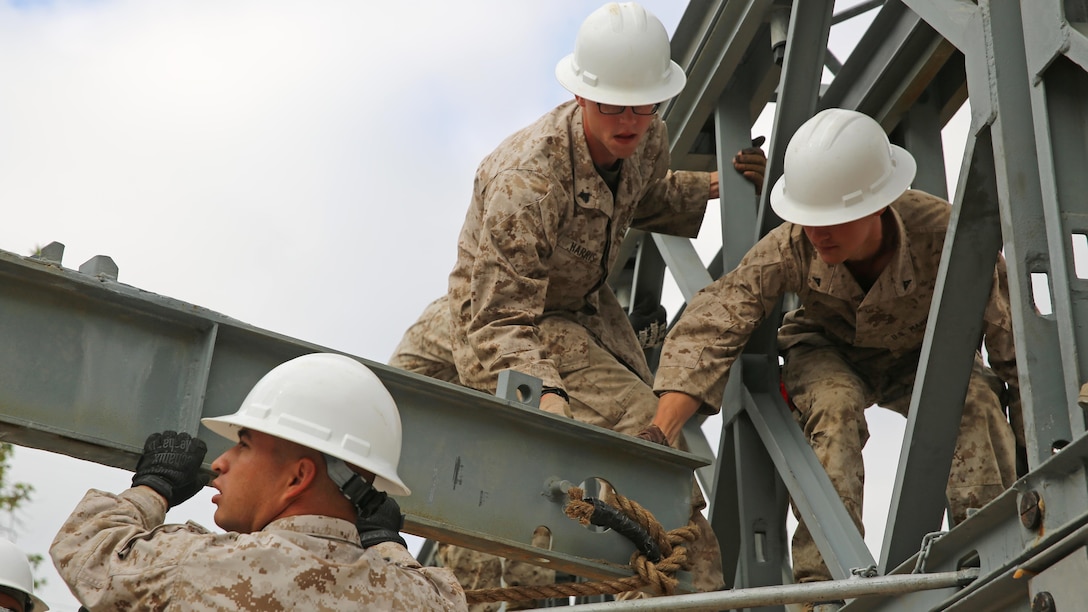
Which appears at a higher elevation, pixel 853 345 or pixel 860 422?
pixel 853 345

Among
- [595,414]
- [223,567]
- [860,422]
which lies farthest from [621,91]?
[223,567]

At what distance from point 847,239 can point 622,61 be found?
1.26m

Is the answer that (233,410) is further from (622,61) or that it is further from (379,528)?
(622,61)

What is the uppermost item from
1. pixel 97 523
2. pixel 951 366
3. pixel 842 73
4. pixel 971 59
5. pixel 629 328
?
pixel 842 73

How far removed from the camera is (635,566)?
4883 mm

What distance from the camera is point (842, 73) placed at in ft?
23.1

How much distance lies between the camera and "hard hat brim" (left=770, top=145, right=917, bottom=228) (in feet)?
17.7

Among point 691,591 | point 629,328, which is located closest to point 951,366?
point 691,591

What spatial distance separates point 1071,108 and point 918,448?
123cm

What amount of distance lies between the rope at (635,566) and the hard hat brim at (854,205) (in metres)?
1.38

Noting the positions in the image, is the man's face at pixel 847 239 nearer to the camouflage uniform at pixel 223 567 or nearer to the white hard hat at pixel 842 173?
the white hard hat at pixel 842 173

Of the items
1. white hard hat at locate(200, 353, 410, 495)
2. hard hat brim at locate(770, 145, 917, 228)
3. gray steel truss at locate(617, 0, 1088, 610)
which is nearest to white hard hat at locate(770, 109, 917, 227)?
hard hat brim at locate(770, 145, 917, 228)

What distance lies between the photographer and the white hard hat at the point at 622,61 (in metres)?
5.84

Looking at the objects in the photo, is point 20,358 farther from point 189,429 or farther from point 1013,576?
point 1013,576
